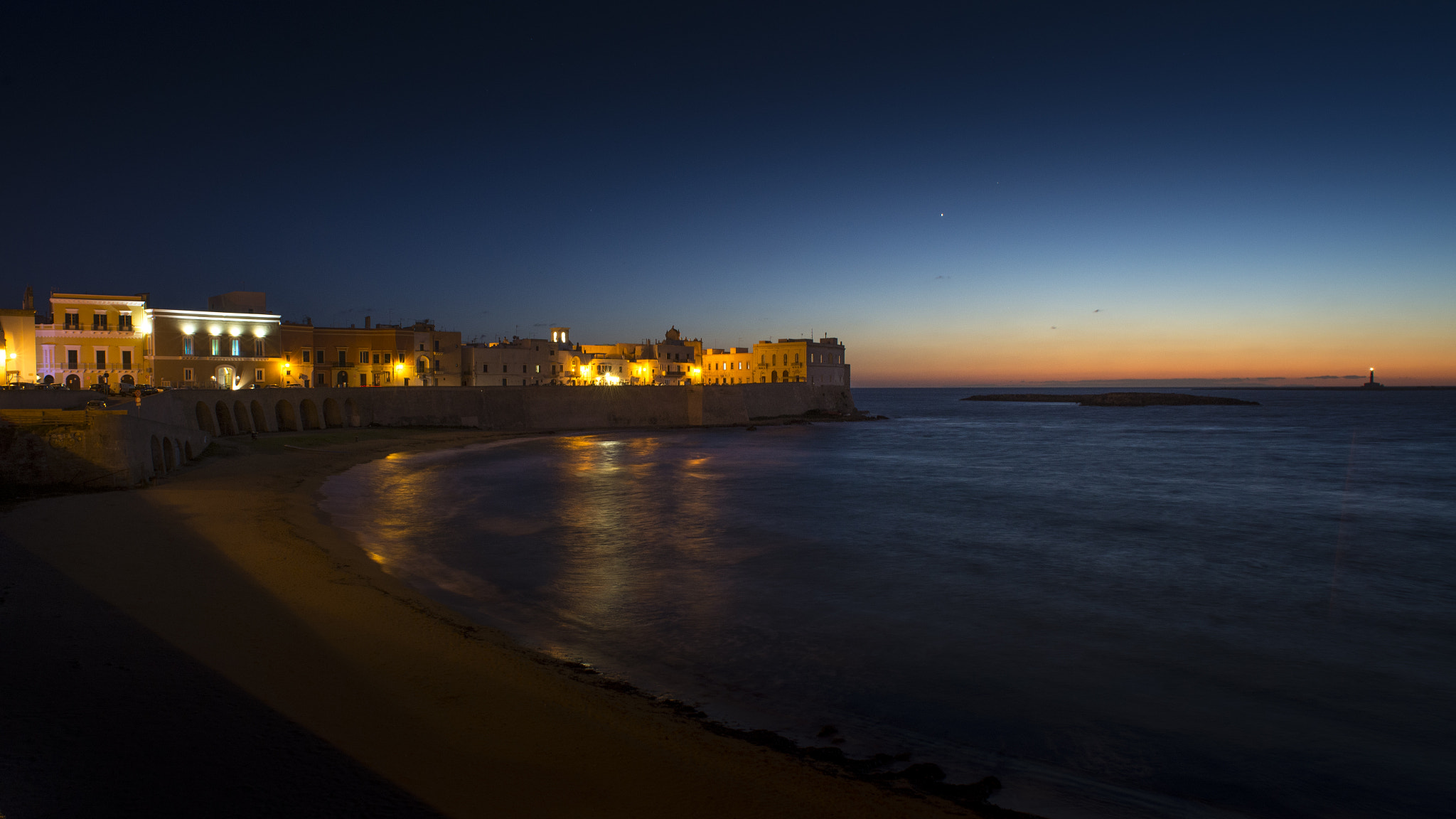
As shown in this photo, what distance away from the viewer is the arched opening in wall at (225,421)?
3072 cm

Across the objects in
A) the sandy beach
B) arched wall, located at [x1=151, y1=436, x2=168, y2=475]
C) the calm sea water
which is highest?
arched wall, located at [x1=151, y1=436, x2=168, y2=475]

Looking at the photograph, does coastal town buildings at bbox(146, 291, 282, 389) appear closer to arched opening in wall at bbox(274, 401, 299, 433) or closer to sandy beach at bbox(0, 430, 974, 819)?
arched opening in wall at bbox(274, 401, 299, 433)

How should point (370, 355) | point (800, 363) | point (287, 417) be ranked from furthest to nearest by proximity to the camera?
point (800, 363), point (370, 355), point (287, 417)

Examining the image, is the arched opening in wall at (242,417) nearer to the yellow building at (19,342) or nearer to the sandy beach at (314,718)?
the yellow building at (19,342)

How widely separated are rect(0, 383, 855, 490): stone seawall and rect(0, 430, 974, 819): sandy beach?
6001 mm

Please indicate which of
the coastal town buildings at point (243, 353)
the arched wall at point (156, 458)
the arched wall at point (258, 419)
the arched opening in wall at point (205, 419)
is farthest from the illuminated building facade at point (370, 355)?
the arched wall at point (156, 458)

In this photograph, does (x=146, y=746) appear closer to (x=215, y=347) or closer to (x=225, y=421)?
(x=225, y=421)

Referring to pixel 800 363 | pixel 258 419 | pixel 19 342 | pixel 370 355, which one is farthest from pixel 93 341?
pixel 800 363

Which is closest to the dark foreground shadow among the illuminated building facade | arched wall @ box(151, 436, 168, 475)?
arched wall @ box(151, 436, 168, 475)

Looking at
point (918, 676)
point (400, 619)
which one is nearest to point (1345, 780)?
point (918, 676)

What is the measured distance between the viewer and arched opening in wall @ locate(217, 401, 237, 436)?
101 ft

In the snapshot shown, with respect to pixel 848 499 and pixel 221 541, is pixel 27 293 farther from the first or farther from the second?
pixel 848 499

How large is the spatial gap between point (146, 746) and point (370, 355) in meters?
45.8

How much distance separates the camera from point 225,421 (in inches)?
1216
